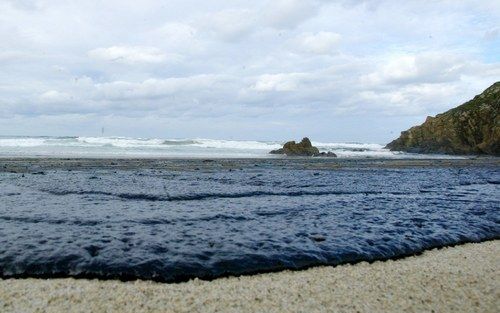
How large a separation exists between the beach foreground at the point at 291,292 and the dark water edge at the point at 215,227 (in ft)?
1.98

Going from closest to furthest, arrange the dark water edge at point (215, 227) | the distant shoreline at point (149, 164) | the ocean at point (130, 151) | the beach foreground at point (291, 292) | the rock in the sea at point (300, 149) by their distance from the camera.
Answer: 1. the beach foreground at point (291, 292)
2. the dark water edge at point (215, 227)
3. the distant shoreline at point (149, 164)
4. the ocean at point (130, 151)
5. the rock in the sea at point (300, 149)

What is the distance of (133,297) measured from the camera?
20.0ft

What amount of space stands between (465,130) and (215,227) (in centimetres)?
7386

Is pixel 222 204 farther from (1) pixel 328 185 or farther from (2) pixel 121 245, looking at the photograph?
(1) pixel 328 185

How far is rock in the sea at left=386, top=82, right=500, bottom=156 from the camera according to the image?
221 ft

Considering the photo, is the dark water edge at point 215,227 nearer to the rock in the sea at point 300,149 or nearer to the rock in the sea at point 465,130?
the rock in the sea at point 300,149

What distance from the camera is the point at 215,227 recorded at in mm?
10961

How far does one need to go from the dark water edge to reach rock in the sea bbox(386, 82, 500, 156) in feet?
182

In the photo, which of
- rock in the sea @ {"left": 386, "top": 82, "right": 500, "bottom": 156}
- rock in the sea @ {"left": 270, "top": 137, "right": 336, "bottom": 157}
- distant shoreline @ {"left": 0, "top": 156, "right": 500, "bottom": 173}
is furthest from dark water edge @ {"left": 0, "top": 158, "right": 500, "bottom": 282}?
rock in the sea @ {"left": 386, "top": 82, "right": 500, "bottom": 156}

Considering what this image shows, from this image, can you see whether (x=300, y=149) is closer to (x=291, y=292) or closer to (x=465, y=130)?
(x=465, y=130)

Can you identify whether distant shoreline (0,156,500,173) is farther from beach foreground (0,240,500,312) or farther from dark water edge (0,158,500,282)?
beach foreground (0,240,500,312)

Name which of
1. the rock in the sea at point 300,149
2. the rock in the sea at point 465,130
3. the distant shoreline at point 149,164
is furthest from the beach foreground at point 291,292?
the rock in the sea at point 465,130

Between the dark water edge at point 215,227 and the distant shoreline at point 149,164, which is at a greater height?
the distant shoreline at point 149,164

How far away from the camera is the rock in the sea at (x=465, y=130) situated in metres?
67.4
